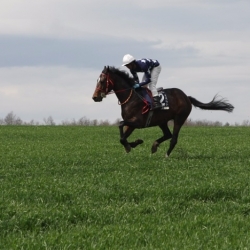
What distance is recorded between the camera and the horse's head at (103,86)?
17.8 meters

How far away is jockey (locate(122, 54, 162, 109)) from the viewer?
59.3 ft

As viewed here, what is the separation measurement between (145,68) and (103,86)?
1284 mm

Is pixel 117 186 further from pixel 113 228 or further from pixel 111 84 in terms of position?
pixel 111 84

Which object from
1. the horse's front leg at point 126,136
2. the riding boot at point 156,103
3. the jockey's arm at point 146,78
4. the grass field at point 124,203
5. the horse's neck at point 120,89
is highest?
the jockey's arm at point 146,78

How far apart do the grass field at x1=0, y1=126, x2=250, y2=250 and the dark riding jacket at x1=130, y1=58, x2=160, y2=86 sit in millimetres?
2207

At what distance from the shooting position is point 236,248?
27.1ft

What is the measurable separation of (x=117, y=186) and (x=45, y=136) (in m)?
23.2

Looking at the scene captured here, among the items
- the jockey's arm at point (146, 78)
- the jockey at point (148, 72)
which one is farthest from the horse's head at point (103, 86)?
the jockey's arm at point (146, 78)

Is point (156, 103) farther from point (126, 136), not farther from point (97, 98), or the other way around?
point (97, 98)

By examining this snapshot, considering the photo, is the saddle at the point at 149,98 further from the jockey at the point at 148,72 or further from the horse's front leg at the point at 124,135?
the horse's front leg at the point at 124,135

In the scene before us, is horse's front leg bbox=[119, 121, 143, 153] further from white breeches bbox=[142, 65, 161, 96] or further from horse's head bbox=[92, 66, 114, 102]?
white breeches bbox=[142, 65, 161, 96]

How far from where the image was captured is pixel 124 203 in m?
11.6

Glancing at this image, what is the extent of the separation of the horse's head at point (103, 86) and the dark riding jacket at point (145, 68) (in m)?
0.69

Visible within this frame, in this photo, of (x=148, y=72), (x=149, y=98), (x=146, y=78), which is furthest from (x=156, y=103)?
(x=148, y=72)
